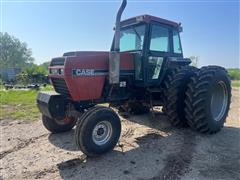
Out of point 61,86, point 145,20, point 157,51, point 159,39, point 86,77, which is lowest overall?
point 61,86

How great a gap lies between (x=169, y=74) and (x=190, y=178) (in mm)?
2948

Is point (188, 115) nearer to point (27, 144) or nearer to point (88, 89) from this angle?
point (88, 89)

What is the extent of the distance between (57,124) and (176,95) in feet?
8.91

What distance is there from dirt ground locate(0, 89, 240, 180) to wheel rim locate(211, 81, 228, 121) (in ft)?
1.43

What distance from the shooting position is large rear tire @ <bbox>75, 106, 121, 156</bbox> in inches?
163

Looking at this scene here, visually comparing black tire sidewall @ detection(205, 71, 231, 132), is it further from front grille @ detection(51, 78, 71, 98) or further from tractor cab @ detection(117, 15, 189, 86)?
front grille @ detection(51, 78, 71, 98)

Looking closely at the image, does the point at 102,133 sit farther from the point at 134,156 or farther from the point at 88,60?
the point at 88,60

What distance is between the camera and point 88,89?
467 centimetres

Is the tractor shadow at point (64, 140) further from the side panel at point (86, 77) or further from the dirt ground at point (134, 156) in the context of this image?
the side panel at point (86, 77)

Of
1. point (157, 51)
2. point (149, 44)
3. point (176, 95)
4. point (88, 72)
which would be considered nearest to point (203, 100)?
point (176, 95)

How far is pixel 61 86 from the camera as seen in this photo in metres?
4.85

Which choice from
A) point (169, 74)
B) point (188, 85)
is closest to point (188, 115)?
point (188, 85)

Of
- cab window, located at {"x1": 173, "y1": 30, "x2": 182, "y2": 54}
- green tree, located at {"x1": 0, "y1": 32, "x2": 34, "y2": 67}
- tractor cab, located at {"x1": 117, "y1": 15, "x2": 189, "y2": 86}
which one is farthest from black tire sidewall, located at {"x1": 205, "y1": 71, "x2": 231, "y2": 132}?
green tree, located at {"x1": 0, "y1": 32, "x2": 34, "y2": 67}

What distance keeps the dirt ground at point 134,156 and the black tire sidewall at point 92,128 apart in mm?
169
